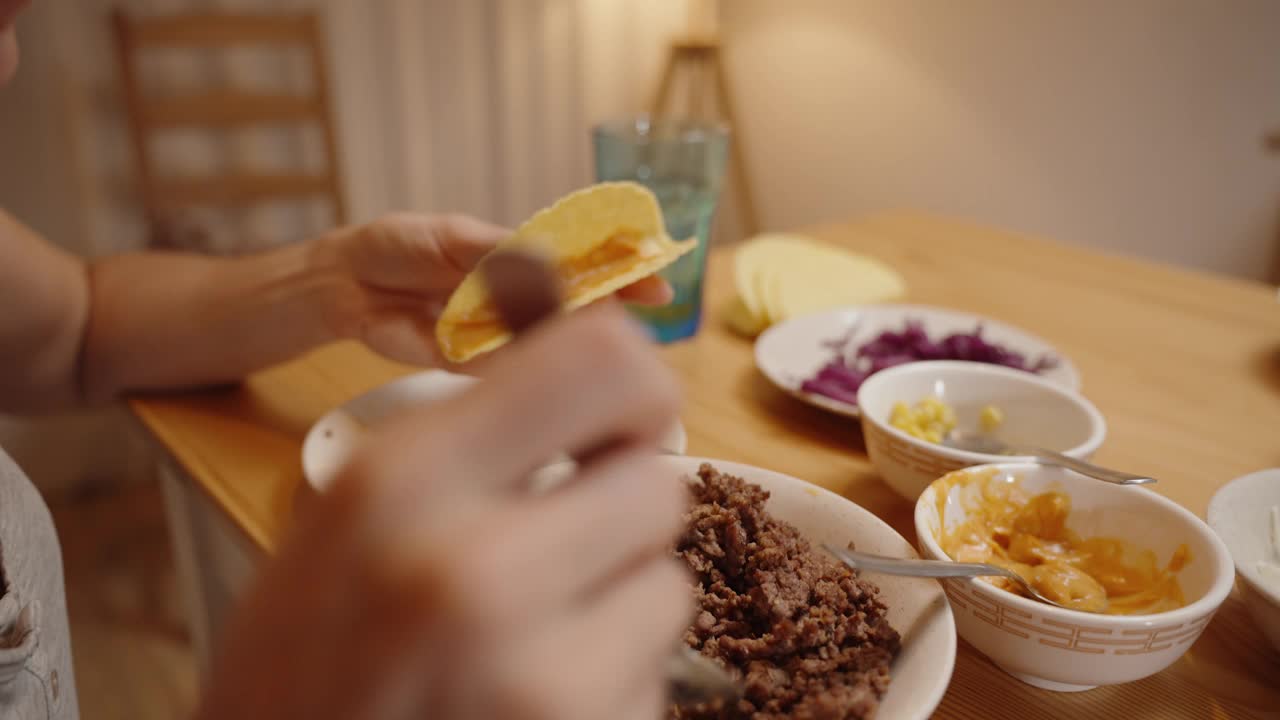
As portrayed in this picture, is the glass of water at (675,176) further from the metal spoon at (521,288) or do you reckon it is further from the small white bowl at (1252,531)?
the metal spoon at (521,288)

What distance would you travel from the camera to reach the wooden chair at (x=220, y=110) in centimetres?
234

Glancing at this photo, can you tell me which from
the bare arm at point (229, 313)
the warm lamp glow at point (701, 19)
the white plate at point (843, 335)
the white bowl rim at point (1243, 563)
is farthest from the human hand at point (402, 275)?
the warm lamp glow at point (701, 19)

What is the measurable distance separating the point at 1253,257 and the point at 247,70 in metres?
2.95

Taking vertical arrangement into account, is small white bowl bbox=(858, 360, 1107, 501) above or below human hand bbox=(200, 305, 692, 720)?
below

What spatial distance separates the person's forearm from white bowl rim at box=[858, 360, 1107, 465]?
2.01ft

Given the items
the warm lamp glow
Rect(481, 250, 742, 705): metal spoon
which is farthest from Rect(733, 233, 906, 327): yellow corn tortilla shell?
the warm lamp glow

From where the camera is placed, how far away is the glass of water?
1.20m

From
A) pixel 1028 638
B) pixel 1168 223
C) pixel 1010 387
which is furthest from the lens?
pixel 1168 223

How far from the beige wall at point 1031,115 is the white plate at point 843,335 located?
5.76 ft

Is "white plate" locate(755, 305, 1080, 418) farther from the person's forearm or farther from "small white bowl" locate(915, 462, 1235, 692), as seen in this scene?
the person's forearm

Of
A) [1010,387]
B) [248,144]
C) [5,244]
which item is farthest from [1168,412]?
[248,144]

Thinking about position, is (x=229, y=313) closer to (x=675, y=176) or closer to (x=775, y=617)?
(x=675, y=176)

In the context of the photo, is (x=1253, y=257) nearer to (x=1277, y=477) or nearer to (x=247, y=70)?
(x=1277, y=477)

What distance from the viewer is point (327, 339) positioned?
1044 mm
